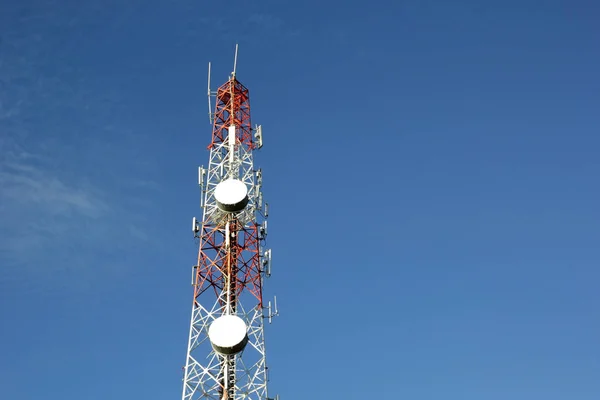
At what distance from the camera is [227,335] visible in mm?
44125

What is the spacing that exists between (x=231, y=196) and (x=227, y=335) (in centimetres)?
868

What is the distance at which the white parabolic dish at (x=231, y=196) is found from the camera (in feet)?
159

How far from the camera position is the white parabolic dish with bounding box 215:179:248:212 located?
4844cm

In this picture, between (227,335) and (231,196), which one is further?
(231,196)

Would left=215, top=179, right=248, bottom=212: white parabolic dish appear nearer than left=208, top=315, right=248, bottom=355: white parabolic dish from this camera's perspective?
No

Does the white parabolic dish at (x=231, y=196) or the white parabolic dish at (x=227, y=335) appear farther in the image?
the white parabolic dish at (x=231, y=196)

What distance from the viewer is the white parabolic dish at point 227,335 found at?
43.9 m

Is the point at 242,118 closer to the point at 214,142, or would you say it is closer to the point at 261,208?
the point at 214,142

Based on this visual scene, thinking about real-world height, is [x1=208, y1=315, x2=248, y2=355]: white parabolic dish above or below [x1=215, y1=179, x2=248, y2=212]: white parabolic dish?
below

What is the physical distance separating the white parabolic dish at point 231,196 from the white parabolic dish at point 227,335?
7.01 m

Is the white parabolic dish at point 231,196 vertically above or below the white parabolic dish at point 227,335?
above

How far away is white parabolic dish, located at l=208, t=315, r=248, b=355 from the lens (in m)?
43.9

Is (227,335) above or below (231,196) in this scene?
below

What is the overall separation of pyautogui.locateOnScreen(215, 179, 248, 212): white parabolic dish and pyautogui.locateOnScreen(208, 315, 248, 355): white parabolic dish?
701cm
